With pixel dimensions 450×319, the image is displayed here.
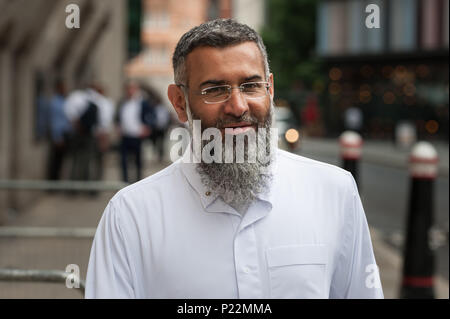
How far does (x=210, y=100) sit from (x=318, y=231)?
406 mm

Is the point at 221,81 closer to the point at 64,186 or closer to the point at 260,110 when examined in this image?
the point at 260,110

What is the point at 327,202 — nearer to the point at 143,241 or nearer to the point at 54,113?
the point at 143,241

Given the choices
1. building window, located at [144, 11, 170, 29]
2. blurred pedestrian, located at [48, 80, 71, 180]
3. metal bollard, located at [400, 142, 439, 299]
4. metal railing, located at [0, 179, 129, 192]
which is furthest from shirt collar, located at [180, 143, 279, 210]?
building window, located at [144, 11, 170, 29]

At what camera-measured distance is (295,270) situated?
5.95 ft

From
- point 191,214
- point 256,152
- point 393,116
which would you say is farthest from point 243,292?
point 393,116

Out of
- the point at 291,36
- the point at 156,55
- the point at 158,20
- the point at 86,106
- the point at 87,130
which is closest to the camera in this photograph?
the point at 86,106

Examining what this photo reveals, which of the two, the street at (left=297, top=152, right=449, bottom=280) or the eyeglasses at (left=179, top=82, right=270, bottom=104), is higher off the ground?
the eyeglasses at (left=179, top=82, right=270, bottom=104)

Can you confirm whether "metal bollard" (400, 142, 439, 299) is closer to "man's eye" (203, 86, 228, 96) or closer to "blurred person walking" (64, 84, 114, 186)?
"man's eye" (203, 86, 228, 96)

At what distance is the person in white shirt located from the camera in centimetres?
180

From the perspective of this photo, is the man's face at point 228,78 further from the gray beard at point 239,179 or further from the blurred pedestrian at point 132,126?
the blurred pedestrian at point 132,126

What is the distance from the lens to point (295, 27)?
49.7 m

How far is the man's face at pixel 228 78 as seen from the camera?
5.84 ft

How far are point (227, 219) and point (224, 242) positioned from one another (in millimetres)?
59
